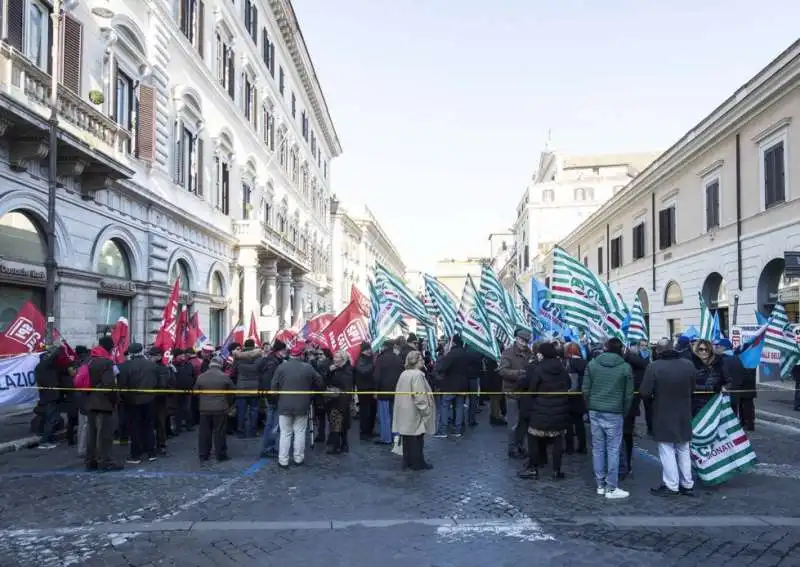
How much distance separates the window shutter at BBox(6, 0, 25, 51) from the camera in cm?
1195

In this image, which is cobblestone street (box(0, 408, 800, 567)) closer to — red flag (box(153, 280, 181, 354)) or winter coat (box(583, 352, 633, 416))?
winter coat (box(583, 352, 633, 416))

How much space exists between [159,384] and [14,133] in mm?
5750

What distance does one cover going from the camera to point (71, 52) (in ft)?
45.8

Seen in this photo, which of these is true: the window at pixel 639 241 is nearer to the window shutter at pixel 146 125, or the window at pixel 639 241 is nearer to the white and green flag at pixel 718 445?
the window shutter at pixel 146 125

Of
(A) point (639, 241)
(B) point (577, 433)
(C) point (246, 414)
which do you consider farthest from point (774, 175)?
(C) point (246, 414)

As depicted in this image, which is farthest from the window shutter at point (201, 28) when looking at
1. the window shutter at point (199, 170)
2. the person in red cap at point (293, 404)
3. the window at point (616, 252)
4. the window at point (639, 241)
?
the window at point (616, 252)

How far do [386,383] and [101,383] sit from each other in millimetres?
4146

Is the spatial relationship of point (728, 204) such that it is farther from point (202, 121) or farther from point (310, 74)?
point (310, 74)

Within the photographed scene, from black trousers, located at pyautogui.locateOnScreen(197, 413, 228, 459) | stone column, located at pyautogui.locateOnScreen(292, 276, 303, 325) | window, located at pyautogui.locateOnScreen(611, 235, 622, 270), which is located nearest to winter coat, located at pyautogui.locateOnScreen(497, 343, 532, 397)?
black trousers, located at pyautogui.locateOnScreen(197, 413, 228, 459)

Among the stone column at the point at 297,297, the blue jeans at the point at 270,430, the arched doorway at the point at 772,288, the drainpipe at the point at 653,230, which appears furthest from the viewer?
the stone column at the point at 297,297

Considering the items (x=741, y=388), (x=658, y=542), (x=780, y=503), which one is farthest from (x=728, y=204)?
(x=658, y=542)

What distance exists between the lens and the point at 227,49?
25.0 metres

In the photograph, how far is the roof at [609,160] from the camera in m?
69.1

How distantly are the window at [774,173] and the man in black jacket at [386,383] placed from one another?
1299 cm
